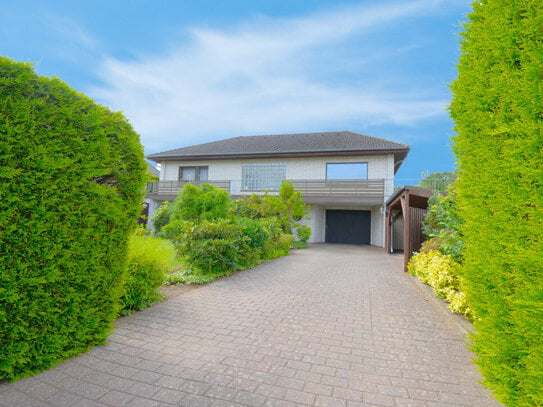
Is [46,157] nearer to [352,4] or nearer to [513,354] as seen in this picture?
[513,354]

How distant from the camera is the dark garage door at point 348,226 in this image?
63.5ft

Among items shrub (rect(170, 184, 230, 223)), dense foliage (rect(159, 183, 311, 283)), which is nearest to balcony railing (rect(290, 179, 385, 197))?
dense foliage (rect(159, 183, 311, 283))

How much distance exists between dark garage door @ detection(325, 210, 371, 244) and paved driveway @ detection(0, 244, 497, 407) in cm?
1523

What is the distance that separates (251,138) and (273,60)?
49.4 feet

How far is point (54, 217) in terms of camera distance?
2.20 m

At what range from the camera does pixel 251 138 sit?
23422 millimetres

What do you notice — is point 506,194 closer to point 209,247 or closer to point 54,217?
point 54,217

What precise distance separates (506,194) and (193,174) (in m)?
20.9

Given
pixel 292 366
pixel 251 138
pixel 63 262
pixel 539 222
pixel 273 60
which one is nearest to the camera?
pixel 539 222

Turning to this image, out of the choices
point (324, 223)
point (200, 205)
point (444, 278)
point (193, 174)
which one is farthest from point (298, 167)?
point (444, 278)

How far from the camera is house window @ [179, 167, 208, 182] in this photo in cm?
2070

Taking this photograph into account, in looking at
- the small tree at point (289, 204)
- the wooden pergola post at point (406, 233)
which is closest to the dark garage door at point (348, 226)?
the small tree at point (289, 204)

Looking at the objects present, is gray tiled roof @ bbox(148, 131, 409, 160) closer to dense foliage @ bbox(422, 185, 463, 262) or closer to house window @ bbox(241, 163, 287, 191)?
house window @ bbox(241, 163, 287, 191)

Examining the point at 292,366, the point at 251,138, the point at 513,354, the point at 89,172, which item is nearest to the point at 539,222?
the point at 513,354
